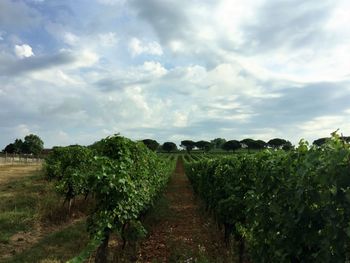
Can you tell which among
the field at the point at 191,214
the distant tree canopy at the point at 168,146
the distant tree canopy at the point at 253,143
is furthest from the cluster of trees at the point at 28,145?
the field at the point at 191,214

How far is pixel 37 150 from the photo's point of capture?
5059 inches

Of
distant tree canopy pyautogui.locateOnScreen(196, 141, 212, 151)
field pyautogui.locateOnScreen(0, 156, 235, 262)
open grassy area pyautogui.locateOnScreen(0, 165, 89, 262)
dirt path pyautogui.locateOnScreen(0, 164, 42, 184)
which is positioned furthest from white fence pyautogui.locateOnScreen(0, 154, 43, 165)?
distant tree canopy pyautogui.locateOnScreen(196, 141, 212, 151)

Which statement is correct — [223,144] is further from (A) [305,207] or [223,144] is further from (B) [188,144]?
(A) [305,207]

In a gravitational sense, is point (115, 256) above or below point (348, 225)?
below

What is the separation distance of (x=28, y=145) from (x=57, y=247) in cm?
12604

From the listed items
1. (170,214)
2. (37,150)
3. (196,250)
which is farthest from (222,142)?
(196,250)

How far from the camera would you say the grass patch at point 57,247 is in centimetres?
1005

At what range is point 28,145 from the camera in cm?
13000

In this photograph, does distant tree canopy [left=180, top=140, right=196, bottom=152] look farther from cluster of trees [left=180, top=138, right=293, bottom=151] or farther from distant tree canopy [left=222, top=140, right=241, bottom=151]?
distant tree canopy [left=222, top=140, right=241, bottom=151]

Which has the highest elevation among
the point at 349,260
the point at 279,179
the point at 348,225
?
the point at 279,179

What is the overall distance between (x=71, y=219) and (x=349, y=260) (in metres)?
13.7

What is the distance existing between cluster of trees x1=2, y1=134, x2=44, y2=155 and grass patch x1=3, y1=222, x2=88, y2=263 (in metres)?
122

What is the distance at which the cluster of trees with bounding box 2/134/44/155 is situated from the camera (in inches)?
5094

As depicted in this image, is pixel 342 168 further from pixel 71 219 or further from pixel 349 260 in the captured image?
pixel 71 219
